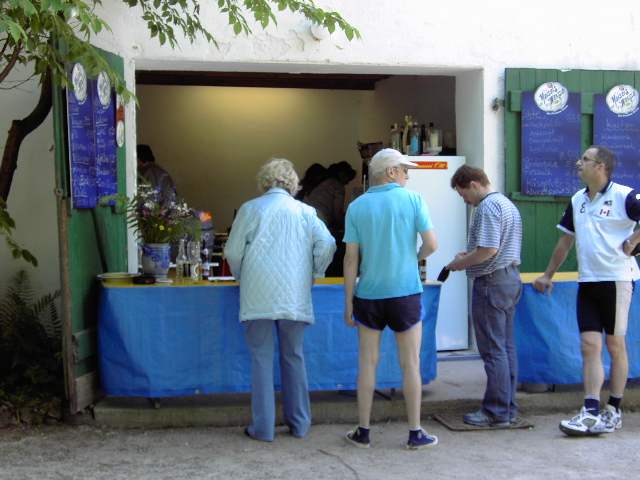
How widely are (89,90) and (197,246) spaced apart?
115cm

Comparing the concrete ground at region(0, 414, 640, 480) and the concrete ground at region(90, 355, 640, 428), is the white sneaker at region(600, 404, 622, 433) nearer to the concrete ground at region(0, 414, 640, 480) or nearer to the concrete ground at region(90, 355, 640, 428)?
the concrete ground at region(0, 414, 640, 480)

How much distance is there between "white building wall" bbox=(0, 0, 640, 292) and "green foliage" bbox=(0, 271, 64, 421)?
0.21 meters

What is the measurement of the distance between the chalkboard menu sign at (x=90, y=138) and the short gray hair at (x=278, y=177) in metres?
1.04

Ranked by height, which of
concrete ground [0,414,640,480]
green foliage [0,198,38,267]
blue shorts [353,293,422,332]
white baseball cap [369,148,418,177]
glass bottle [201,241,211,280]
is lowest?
concrete ground [0,414,640,480]

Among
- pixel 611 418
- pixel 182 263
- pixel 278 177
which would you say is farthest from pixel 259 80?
pixel 611 418

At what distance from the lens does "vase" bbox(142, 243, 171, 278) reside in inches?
230

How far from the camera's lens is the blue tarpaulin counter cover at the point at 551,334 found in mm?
6043

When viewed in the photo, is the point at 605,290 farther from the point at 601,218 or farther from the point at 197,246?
the point at 197,246

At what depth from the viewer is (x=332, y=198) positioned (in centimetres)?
940

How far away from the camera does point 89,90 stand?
18.9 feet

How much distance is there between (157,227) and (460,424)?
220 cm

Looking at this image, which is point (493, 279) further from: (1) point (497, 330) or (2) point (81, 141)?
(2) point (81, 141)

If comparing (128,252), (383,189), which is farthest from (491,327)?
(128,252)

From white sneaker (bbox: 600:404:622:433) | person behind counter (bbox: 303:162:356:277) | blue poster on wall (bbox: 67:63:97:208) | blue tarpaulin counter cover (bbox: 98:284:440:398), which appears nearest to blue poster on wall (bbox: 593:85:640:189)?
white sneaker (bbox: 600:404:622:433)
